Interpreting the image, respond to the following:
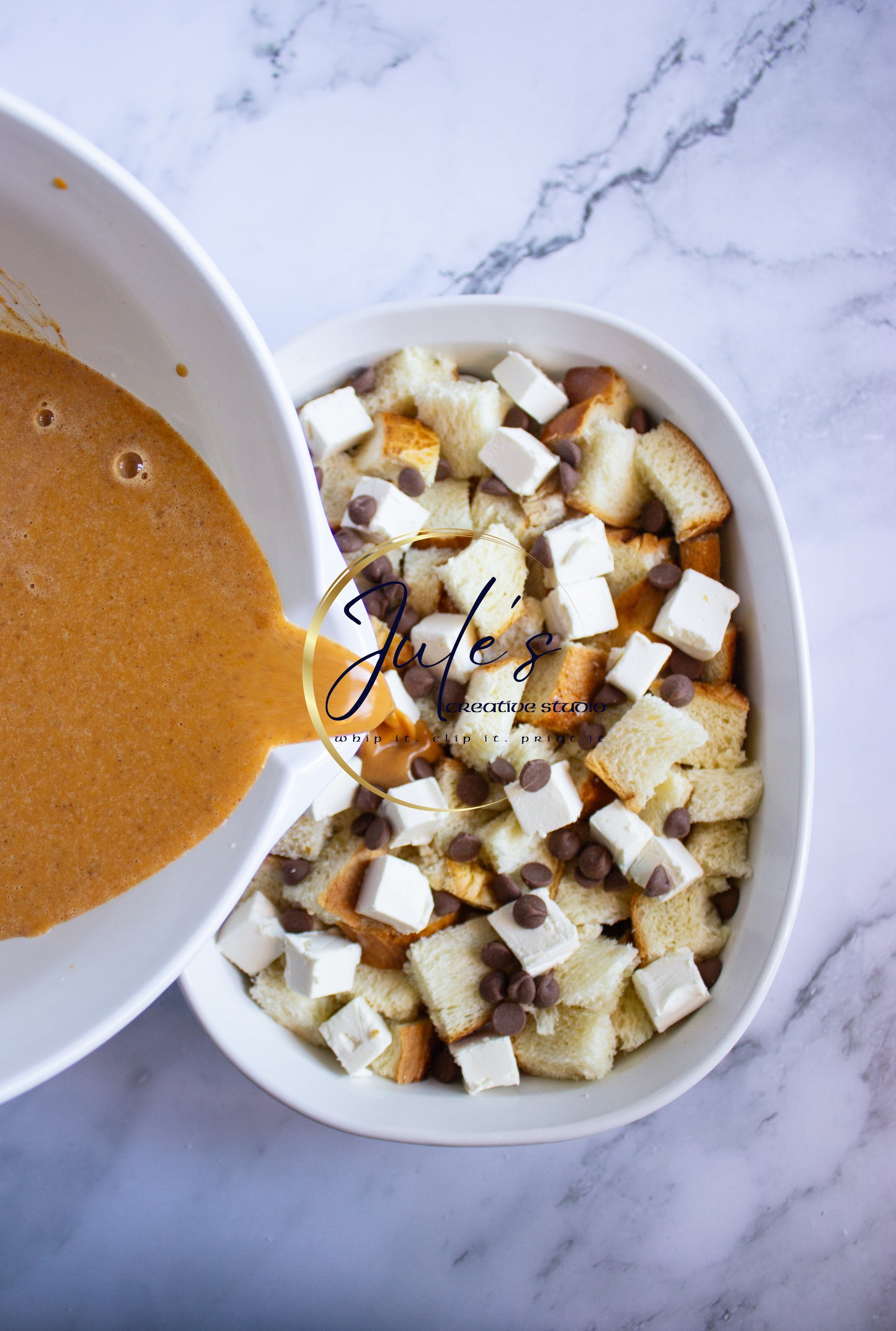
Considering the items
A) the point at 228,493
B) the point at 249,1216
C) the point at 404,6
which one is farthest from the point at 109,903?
the point at 404,6

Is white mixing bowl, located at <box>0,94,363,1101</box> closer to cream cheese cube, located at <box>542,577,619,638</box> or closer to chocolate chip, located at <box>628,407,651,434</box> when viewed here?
cream cheese cube, located at <box>542,577,619,638</box>

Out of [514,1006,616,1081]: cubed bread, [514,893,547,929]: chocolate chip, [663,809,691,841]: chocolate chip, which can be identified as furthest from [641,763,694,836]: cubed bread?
[514,1006,616,1081]: cubed bread

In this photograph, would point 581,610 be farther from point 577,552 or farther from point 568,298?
point 568,298

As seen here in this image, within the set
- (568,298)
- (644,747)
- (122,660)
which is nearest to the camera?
(122,660)

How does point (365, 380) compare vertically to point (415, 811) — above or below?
above

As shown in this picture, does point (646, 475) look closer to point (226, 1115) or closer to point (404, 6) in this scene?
point (404, 6)

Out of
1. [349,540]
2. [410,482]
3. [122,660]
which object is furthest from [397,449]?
[122,660]

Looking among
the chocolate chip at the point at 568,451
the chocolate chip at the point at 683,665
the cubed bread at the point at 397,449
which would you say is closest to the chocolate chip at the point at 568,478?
the chocolate chip at the point at 568,451

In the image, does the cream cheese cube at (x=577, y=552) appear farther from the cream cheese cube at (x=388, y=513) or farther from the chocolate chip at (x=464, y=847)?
the chocolate chip at (x=464, y=847)
